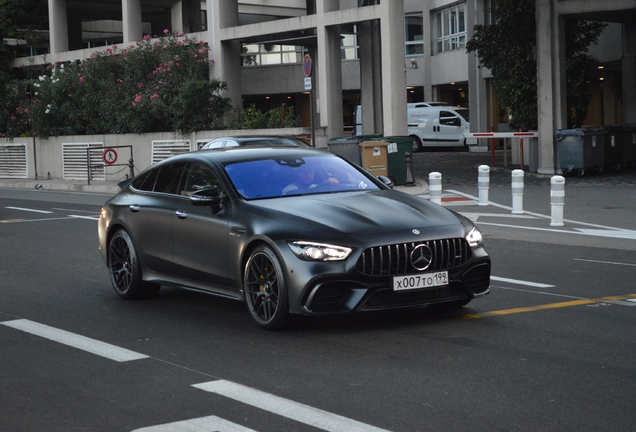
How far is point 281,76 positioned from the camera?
5591 centimetres

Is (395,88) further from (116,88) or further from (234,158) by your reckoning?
(234,158)

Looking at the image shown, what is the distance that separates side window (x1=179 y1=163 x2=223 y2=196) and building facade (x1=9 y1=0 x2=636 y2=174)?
14137 millimetres

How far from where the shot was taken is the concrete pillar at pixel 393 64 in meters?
29.2

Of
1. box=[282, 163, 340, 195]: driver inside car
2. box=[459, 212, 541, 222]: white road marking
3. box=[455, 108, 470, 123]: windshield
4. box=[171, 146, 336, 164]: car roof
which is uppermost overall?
box=[455, 108, 470, 123]: windshield

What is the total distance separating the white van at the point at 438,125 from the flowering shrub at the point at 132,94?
14.4 m

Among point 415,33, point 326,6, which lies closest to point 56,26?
point 326,6

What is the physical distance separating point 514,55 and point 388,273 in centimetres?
2622

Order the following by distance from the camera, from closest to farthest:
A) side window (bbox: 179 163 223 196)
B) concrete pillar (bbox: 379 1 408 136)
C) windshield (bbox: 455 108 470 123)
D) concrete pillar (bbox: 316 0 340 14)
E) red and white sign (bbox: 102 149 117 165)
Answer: side window (bbox: 179 163 223 196)
concrete pillar (bbox: 379 1 408 136)
concrete pillar (bbox: 316 0 340 14)
red and white sign (bbox: 102 149 117 165)
windshield (bbox: 455 108 470 123)

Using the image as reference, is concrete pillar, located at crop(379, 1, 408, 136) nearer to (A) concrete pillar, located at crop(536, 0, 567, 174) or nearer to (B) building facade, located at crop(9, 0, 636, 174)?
(B) building facade, located at crop(9, 0, 636, 174)

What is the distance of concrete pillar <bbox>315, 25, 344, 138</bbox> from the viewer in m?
31.5

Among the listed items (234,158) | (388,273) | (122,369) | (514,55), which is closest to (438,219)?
(388,273)

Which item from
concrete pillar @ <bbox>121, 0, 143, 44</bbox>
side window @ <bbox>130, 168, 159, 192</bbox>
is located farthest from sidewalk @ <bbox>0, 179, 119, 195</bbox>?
side window @ <bbox>130, 168, 159, 192</bbox>

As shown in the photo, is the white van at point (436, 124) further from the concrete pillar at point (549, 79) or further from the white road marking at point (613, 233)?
the white road marking at point (613, 233)

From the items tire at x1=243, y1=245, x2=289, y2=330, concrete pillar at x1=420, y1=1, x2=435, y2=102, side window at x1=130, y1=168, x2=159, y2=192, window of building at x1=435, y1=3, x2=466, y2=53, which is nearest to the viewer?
tire at x1=243, y1=245, x2=289, y2=330
